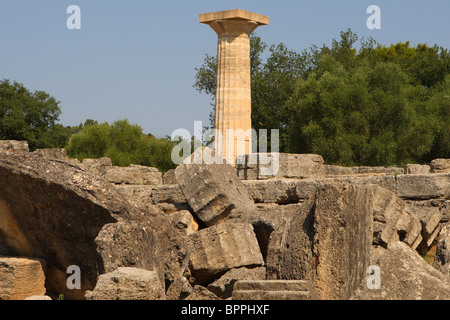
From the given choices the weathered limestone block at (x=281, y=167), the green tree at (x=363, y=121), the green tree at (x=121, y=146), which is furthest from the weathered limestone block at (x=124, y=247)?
the green tree at (x=121, y=146)

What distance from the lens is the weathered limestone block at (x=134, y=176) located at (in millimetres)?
17516

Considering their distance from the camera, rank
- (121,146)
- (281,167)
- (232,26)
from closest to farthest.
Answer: (281,167), (232,26), (121,146)

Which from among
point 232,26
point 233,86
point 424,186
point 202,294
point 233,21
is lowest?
point 202,294

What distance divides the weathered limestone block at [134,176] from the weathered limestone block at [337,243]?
11.0 m

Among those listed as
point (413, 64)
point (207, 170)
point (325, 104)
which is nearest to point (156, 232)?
point (207, 170)

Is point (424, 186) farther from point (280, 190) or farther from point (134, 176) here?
point (134, 176)

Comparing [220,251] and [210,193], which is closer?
[220,251]

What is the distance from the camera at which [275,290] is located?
236 inches

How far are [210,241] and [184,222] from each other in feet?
5.26

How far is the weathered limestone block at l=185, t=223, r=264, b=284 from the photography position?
27.6 ft

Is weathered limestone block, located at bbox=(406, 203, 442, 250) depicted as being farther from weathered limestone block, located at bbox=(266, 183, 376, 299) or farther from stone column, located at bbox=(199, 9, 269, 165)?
stone column, located at bbox=(199, 9, 269, 165)

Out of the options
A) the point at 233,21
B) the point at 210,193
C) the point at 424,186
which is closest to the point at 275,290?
the point at 210,193

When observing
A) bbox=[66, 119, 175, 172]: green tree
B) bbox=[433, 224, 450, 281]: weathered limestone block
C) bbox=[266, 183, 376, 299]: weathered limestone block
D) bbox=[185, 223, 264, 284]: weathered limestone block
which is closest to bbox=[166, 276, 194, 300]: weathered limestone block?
bbox=[185, 223, 264, 284]: weathered limestone block

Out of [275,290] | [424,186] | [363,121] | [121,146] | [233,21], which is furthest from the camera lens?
[121,146]
